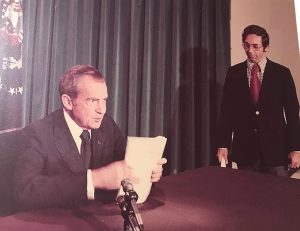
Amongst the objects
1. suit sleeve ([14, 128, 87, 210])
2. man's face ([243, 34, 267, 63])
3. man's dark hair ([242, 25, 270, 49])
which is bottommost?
suit sleeve ([14, 128, 87, 210])

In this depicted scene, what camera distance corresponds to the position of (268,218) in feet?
3.86

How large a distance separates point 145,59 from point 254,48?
0.64 meters

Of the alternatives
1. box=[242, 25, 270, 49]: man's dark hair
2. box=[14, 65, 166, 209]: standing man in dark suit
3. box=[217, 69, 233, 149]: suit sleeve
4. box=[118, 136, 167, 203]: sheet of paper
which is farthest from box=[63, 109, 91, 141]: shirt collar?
box=[242, 25, 270, 49]: man's dark hair

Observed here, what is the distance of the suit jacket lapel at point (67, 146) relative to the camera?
1386 mm

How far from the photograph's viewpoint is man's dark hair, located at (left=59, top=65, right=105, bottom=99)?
144 centimetres

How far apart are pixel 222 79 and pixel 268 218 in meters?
1.26

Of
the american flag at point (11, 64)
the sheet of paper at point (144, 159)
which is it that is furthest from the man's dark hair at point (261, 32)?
the american flag at point (11, 64)

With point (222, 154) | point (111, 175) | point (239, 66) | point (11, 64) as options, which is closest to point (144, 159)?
point (111, 175)

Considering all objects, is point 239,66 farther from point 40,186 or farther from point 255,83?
point 40,186

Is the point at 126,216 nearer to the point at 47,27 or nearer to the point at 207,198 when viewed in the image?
the point at 207,198

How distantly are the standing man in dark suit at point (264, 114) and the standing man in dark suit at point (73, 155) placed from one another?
83 centimetres

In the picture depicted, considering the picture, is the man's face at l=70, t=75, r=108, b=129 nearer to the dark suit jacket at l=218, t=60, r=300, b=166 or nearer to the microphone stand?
the microphone stand

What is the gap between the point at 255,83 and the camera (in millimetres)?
2107

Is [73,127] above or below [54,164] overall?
above
